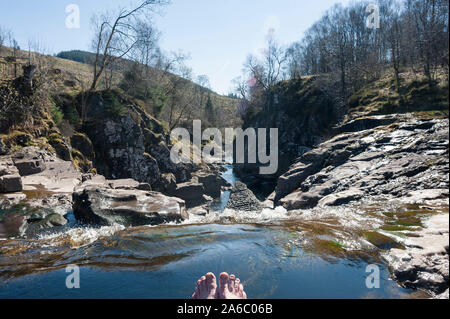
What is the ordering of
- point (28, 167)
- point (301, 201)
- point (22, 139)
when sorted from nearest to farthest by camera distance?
1. point (301, 201)
2. point (28, 167)
3. point (22, 139)

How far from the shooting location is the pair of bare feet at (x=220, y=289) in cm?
398

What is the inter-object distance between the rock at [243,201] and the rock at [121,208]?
485 centimetres

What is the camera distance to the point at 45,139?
15.7 metres

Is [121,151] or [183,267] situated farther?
[121,151]

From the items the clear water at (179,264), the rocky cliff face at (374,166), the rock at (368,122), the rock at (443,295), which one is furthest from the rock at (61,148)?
the rock at (368,122)

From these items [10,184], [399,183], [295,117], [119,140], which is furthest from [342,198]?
[295,117]

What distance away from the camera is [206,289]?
4.13m

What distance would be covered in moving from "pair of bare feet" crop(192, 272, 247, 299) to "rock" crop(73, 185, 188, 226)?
621 centimetres

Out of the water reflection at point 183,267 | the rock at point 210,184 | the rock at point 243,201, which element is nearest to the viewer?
the water reflection at point 183,267

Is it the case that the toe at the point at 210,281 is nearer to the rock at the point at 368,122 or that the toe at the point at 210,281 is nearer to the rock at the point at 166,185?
the rock at the point at 368,122

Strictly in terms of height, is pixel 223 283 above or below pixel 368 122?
below

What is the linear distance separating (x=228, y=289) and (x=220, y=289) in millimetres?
150

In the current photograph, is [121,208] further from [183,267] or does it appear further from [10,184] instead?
[183,267]

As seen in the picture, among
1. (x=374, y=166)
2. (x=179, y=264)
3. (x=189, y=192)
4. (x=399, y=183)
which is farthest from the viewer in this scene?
(x=189, y=192)
